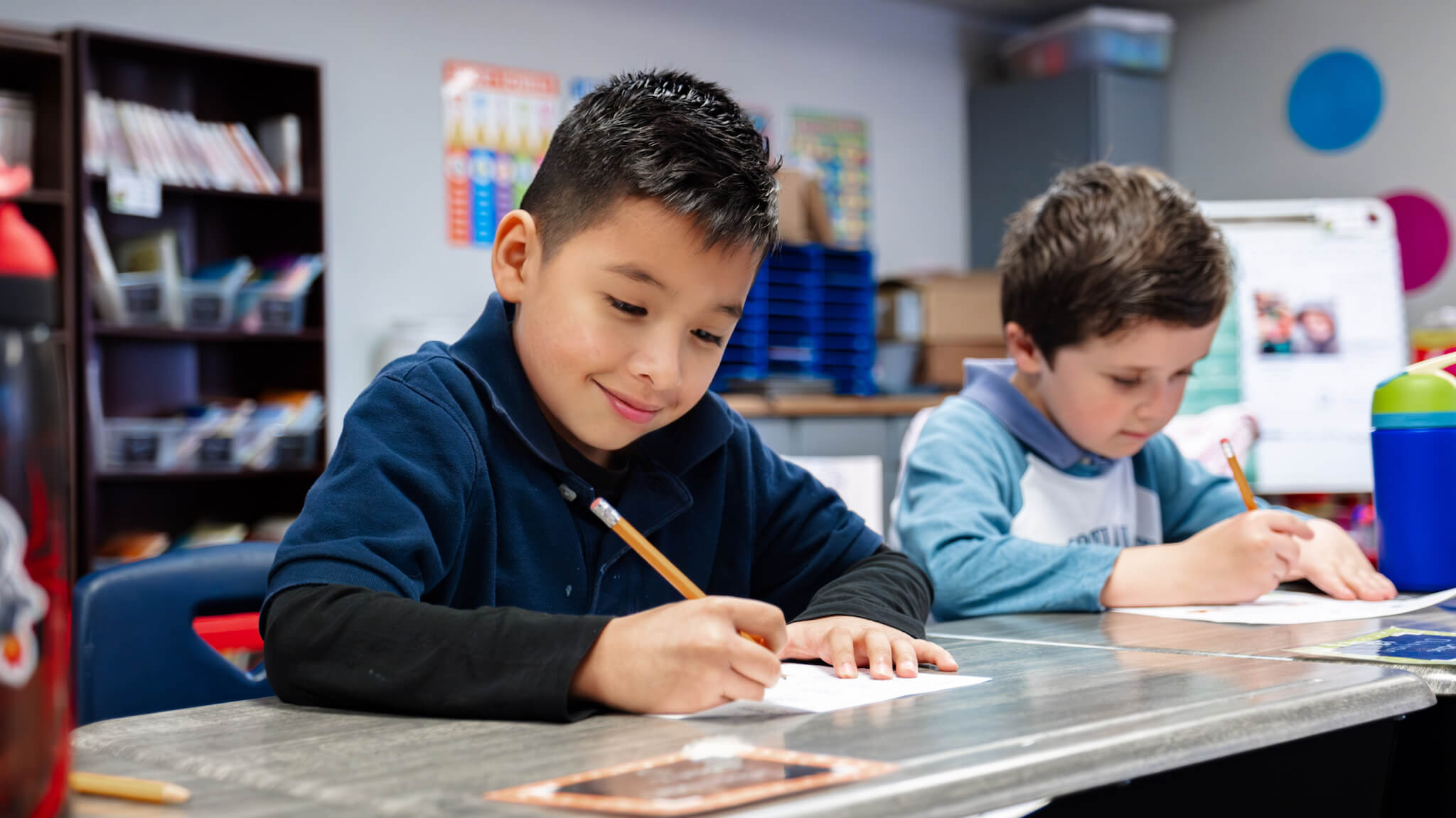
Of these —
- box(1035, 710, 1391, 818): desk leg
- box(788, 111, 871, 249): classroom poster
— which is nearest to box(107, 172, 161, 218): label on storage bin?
box(788, 111, 871, 249): classroom poster

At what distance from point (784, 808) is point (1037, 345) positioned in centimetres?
119

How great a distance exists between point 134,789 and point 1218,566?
102cm

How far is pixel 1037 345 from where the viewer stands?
1.59 metres

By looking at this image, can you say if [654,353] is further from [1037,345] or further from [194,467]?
[194,467]

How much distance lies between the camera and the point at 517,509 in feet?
3.30

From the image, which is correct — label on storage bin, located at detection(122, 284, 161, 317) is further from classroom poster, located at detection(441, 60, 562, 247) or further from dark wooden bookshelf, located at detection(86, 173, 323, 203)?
classroom poster, located at detection(441, 60, 562, 247)

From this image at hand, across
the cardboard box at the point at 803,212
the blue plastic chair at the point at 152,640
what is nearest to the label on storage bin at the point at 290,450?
the cardboard box at the point at 803,212

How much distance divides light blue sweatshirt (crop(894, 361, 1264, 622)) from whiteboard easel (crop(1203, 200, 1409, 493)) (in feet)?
6.45

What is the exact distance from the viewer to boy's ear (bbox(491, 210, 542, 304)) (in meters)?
1.05

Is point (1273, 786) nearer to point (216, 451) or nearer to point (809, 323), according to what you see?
point (216, 451)

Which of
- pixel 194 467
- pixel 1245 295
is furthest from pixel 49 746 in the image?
pixel 1245 295

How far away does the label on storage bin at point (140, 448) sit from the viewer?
3184 mm

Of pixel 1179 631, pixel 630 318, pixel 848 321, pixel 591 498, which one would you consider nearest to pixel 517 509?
pixel 591 498

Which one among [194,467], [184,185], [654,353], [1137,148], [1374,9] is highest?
[1374,9]
